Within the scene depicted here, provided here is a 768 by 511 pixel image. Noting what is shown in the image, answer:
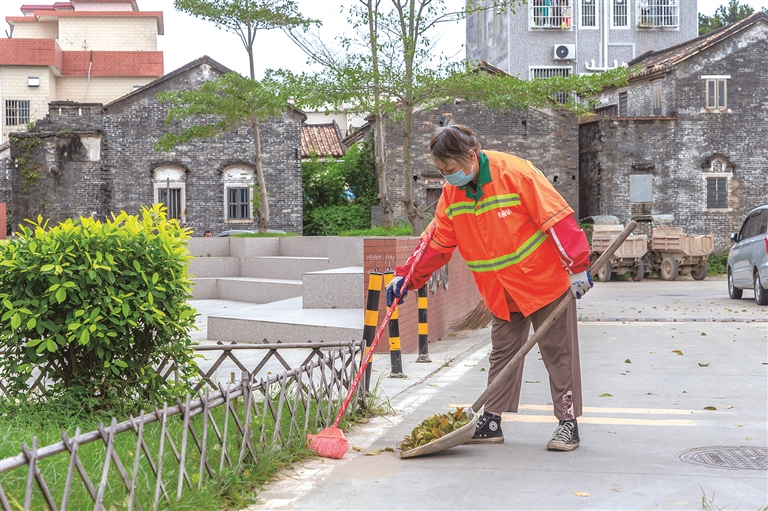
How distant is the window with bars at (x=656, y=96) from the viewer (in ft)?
125

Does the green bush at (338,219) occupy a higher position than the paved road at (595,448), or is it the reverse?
the green bush at (338,219)

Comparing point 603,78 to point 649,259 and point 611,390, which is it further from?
point 611,390

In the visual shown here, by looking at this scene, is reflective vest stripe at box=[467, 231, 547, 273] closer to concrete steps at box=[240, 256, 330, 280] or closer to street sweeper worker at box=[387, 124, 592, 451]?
street sweeper worker at box=[387, 124, 592, 451]

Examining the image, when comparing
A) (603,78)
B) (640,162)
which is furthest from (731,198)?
(603,78)

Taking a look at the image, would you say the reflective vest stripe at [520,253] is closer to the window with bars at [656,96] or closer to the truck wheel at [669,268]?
the truck wheel at [669,268]

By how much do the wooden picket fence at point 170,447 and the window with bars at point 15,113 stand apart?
5019 cm

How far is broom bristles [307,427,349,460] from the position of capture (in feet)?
17.0

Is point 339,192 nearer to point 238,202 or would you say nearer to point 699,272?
point 238,202

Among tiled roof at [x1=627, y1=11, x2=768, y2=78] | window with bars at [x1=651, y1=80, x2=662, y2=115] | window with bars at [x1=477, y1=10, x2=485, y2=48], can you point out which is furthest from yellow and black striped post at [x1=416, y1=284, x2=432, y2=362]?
window with bars at [x1=477, y1=10, x2=485, y2=48]

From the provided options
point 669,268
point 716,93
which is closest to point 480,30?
point 716,93

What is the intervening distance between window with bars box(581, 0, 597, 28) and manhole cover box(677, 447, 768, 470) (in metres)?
45.3

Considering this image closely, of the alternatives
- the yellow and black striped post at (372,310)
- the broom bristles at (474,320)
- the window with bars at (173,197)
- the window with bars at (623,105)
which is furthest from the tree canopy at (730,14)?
the yellow and black striped post at (372,310)

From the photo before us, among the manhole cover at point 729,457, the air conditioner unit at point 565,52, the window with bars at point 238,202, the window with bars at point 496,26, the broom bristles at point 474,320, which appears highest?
the window with bars at point 496,26

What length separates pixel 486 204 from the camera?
5.35 meters
